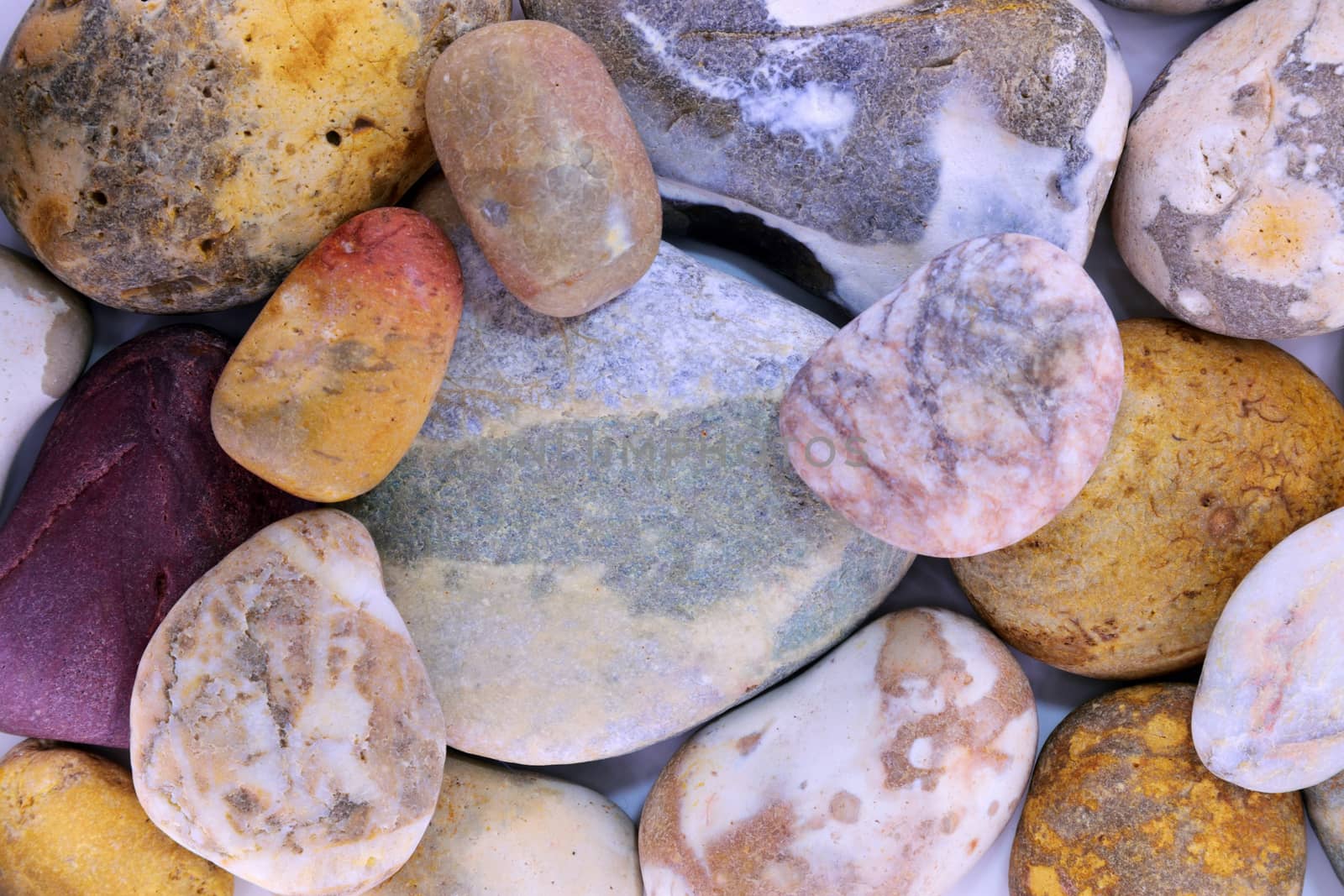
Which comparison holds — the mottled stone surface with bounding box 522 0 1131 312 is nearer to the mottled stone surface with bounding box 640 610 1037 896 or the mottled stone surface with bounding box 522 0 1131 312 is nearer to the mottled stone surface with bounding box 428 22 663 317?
the mottled stone surface with bounding box 428 22 663 317

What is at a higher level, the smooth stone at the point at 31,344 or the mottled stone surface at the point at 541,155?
the mottled stone surface at the point at 541,155

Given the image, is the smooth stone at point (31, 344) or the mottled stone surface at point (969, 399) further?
the smooth stone at point (31, 344)

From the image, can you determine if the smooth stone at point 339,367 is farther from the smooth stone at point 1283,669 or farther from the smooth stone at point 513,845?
the smooth stone at point 1283,669

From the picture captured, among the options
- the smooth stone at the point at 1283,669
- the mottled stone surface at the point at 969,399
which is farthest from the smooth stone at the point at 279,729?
the smooth stone at the point at 1283,669

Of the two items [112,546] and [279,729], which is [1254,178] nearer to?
[279,729]

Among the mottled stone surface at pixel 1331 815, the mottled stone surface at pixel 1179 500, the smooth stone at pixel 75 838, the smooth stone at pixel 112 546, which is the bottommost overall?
the mottled stone surface at pixel 1331 815

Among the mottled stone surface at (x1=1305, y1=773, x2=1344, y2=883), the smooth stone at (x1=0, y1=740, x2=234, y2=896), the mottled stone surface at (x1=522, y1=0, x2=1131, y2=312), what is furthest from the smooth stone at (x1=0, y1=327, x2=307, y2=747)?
the mottled stone surface at (x1=1305, y1=773, x2=1344, y2=883)
